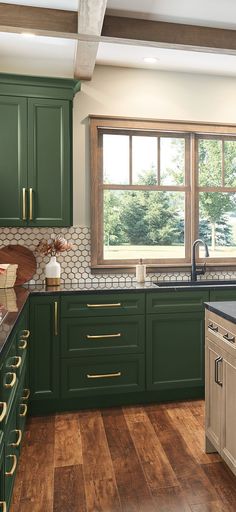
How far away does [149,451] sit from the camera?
2.54 meters

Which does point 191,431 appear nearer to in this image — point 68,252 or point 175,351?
point 175,351

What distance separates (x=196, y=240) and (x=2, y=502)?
8.98ft

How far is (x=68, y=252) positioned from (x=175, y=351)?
1.26 meters

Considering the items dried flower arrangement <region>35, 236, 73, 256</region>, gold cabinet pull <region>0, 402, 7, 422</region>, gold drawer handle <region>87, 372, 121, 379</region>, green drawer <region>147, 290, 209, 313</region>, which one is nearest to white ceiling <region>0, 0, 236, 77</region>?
dried flower arrangement <region>35, 236, 73, 256</region>

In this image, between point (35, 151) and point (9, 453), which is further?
point (35, 151)

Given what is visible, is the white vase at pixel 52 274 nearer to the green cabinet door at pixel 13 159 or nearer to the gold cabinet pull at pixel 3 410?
the green cabinet door at pixel 13 159

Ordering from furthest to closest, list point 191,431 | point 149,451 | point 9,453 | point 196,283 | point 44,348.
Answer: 1. point 196,283
2. point 44,348
3. point 191,431
4. point 149,451
5. point 9,453

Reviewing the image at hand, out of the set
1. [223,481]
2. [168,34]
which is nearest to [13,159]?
[168,34]

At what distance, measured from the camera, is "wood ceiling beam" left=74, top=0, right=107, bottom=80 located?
2.35 metres

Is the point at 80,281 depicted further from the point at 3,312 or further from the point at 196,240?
the point at 3,312

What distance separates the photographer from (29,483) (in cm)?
222

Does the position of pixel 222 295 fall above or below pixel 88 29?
below

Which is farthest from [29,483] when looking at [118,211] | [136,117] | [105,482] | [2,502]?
[136,117]

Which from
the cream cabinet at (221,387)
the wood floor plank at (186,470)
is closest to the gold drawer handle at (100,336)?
the wood floor plank at (186,470)
